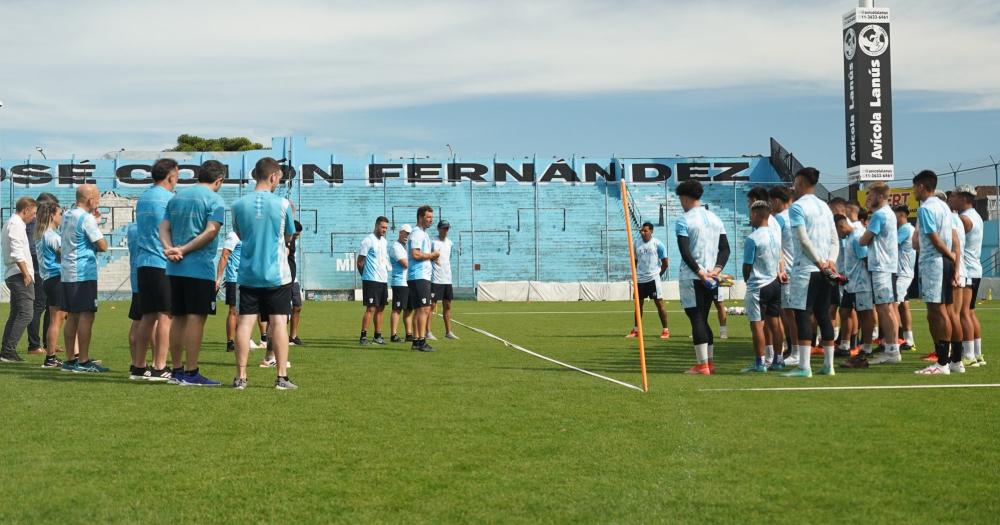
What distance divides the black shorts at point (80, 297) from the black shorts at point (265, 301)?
260cm

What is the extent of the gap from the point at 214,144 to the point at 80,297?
68949 mm

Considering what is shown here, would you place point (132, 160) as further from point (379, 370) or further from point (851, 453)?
point (851, 453)

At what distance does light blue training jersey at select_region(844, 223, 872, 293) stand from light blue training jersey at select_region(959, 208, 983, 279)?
102 centimetres

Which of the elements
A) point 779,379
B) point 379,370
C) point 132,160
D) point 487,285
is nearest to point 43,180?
point 132,160

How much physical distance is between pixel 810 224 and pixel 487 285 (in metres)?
30.5

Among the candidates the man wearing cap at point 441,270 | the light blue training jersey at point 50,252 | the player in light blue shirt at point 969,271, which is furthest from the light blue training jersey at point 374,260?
the player in light blue shirt at point 969,271

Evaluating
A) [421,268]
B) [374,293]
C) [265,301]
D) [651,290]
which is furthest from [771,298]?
[374,293]

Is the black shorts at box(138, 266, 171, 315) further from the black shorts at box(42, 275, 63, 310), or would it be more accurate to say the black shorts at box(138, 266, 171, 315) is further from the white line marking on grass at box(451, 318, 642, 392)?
the white line marking on grass at box(451, 318, 642, 392)

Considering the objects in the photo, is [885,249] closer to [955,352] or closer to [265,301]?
[955,352]

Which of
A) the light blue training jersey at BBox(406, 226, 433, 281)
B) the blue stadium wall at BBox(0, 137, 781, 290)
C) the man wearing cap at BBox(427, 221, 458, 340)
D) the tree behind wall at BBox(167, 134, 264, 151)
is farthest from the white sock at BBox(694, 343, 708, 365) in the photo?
the tree behind wall at BBox(167, 134, 264, 151)

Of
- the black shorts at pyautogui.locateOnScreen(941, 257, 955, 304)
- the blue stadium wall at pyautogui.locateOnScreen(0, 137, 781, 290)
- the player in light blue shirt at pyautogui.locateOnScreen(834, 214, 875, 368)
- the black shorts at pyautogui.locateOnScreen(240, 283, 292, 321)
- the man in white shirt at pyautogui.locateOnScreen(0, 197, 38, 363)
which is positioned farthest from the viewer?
the blue stadium wall at pyautogui.locateOnScreen(0, 137, 781, 290)

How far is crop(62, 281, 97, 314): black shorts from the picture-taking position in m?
10.4

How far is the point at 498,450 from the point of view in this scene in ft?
19.0

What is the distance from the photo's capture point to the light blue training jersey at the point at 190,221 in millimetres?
9070
